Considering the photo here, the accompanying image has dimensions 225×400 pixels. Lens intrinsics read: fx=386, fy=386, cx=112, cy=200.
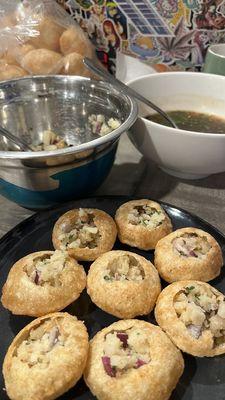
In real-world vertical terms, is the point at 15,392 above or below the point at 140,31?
below

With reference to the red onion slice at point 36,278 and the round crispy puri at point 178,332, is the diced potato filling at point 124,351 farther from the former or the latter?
the red onion slice at point 36,278

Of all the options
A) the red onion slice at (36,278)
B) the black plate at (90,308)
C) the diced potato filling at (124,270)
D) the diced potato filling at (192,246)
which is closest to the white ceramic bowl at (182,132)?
the black plate at (90,308)

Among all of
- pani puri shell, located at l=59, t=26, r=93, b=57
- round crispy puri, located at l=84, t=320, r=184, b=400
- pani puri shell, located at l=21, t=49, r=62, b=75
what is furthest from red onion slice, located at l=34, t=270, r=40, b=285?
pani puri shell, located at l=59, t=26, r=93, b=57

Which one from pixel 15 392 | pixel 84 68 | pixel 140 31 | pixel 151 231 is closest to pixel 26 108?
pixel 84 68

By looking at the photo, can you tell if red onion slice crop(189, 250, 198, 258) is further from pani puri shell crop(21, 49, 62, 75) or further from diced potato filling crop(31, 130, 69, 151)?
pani puri shell crop(21, 49, 62, 75)

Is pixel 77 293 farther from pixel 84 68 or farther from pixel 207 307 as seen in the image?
pixel 84 68

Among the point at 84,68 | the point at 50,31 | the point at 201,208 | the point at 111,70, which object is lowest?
the point at 201,208

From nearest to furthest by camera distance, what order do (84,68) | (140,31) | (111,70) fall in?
(84,68) < (140,31) < (111,70)
